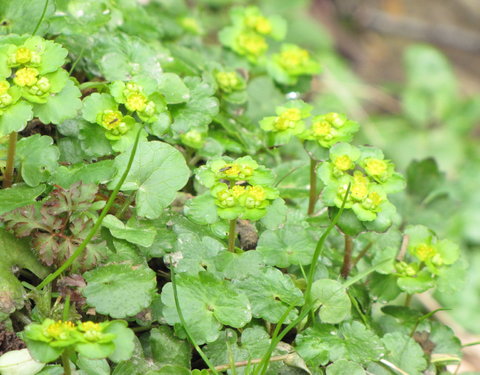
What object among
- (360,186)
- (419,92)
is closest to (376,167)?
(360,186)

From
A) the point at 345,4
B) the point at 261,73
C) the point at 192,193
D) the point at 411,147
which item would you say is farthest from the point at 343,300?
the point at 345,4

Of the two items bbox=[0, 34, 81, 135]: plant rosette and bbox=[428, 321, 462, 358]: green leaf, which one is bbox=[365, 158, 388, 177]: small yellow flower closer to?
bbox=[428, 321, 462, 358]: green leaf

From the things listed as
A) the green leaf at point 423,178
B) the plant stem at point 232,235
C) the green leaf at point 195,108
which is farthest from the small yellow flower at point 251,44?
the plant stem at point 232,235

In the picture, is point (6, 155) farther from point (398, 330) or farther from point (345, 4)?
point (345, 4)

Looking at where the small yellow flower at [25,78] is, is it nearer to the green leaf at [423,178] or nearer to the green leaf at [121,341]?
the green leaf at [121,341]

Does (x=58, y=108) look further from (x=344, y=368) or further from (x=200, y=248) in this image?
(x=344, y=368)
